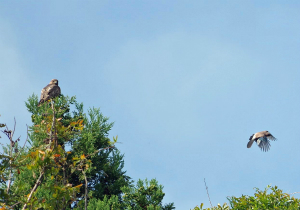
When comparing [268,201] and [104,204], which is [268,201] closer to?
[268,201]

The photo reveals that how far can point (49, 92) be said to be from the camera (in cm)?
1759

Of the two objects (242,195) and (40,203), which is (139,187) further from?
(40,203)

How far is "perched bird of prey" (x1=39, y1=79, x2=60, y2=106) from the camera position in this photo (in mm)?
17344

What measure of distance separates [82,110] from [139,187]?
209 inches

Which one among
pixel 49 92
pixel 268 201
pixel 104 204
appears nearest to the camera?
pixel 268 201

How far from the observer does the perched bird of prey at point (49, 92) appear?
17.3 metres

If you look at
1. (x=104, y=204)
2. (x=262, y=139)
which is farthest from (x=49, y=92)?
(x=262, y=139)

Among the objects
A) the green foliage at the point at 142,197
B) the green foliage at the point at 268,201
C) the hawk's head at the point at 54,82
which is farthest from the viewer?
the hawk's head at the point at 54,82

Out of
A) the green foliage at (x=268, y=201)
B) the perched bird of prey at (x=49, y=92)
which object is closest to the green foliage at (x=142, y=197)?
the green foliage at (x=268, y=201)

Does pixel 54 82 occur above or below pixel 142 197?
above

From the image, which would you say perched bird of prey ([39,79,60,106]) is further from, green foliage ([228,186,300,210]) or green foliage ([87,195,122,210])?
green foliage ([228,186,300,210])

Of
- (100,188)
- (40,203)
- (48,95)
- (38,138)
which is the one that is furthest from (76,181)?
(40,203)

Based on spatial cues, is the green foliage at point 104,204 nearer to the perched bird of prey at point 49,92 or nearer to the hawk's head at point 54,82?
the perched bird of prey at point 49,92

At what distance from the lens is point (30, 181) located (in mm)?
14016
